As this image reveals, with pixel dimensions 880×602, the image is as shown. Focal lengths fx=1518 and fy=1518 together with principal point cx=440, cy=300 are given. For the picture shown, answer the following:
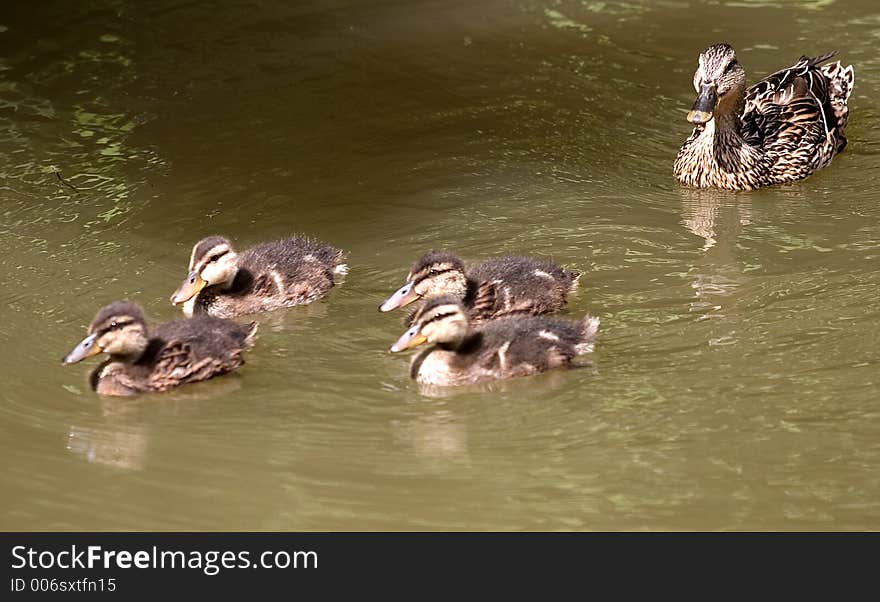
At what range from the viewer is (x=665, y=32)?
35.9 feet

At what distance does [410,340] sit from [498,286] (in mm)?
789

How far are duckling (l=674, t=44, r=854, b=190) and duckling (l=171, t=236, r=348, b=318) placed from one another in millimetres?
2376

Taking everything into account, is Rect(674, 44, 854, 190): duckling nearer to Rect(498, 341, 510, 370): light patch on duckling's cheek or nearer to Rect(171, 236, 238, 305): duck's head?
Rect(498, 341, 510, 370): light patch on duckling's cheek

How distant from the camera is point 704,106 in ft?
26.8

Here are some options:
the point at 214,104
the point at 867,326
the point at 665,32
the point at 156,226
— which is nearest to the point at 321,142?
the point at 214,104

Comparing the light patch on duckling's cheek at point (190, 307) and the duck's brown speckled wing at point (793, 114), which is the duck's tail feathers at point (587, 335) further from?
the duck's brown speckled wing at point (793, 114)

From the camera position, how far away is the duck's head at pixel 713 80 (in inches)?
321

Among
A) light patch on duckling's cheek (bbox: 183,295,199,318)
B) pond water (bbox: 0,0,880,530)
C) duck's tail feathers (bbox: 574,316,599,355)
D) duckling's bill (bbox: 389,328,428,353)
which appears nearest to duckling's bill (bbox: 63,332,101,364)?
pond water (bbox: 0,0,880,530)

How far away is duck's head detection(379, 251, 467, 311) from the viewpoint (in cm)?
637

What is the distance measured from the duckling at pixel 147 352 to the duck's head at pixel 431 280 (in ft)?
2.38

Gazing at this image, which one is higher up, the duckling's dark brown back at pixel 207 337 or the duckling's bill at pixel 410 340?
Result: the duckling's dark brown back at pixel 207 337

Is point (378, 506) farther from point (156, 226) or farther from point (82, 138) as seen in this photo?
point (82, 138)

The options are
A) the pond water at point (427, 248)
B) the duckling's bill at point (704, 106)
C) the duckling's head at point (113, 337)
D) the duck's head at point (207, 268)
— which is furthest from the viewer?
the duckling's bill at point (704, 106)

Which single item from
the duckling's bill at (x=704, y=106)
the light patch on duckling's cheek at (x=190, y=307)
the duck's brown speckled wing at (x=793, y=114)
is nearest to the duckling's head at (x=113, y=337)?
the light patch on duckling's cheek at (x=190, y=307)
